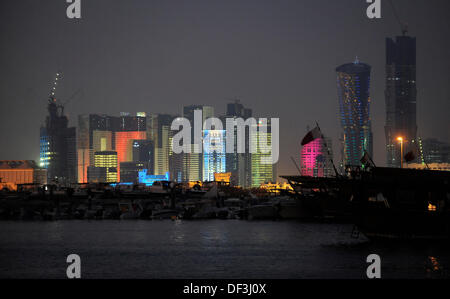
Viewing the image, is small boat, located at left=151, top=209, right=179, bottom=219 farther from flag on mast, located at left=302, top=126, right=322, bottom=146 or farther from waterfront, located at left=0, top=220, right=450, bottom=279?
flag on mast, located at left=302, top=126, right=322, bottom=146

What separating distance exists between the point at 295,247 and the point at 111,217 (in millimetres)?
57560

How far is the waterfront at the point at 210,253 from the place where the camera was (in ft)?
175

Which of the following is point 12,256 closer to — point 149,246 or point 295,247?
point 149,246

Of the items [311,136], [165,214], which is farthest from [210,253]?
[165,214]

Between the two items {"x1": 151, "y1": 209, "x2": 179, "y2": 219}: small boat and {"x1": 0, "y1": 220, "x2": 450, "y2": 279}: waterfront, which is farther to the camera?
{"x1": 151, "y1": 209, "x2": 179, "y2": 219}: small boat

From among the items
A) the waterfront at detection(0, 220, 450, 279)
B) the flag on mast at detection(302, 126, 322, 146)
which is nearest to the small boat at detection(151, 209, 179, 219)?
the waterfront at detection(0, 220, 450, 279)

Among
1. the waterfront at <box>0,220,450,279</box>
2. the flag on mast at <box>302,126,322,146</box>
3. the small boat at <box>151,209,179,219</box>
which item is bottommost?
the waterfront at <box>0,220,450,279</box>

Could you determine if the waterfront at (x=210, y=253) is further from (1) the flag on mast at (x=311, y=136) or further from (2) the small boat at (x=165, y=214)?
(2) the small boat at (x=165, y=214)

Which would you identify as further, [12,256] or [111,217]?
[111,217]

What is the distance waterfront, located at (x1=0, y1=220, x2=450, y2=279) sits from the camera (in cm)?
5344
